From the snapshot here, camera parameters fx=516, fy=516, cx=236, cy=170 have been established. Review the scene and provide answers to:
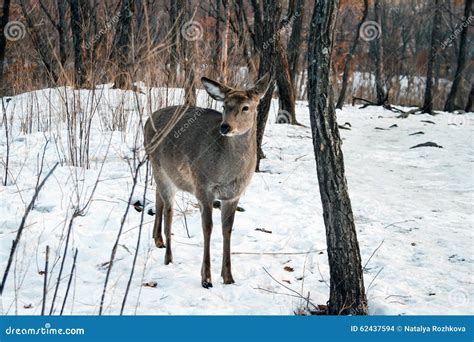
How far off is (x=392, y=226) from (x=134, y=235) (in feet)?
9.27

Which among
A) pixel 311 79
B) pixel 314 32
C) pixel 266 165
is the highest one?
pixel 314 32

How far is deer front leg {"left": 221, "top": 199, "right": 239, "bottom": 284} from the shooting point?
425 centimetres

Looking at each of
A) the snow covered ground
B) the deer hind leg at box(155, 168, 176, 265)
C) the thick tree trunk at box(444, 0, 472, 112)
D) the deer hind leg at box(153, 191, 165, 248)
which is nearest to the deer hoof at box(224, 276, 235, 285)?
the snow covered ground

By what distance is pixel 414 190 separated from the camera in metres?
7.43

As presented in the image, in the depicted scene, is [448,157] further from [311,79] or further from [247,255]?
[311,79]

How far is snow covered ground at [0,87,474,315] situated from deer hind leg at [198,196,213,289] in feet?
0.37

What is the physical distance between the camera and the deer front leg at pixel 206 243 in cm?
417

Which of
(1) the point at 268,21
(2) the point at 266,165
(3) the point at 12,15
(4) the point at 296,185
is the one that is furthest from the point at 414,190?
(3) the point at 12,15

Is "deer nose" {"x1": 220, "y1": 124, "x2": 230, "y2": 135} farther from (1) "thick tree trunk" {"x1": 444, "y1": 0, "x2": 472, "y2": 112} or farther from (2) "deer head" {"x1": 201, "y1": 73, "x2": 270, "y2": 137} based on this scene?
(1) "thick tree trunk" {"x1": 444, "y1": 0, "x2": 472, "y2": 112}

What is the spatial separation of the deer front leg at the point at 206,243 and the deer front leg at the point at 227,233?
14cm

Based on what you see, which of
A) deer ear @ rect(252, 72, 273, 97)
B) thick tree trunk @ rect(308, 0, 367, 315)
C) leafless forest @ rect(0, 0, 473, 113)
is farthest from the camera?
leafless forest @ rect(0, 0, 473, 113)

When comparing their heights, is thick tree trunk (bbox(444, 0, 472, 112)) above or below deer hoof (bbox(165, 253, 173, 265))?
above

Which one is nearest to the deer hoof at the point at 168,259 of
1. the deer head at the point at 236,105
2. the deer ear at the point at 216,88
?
the deer head at the point at 236,105

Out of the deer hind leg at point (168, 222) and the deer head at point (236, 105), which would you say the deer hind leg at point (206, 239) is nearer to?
the deer hind leg at point (168, 222)
